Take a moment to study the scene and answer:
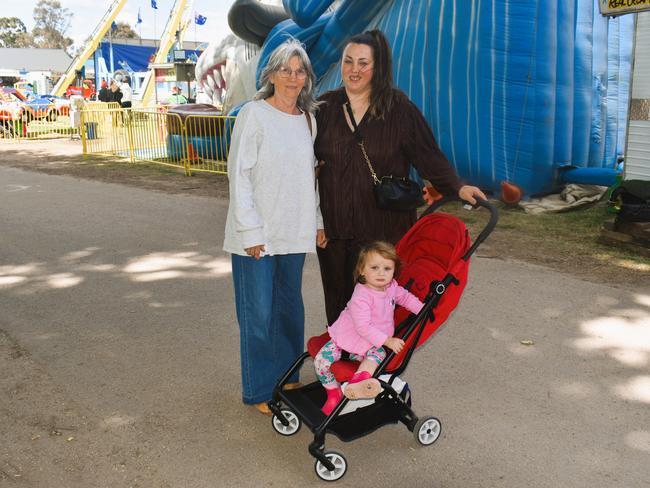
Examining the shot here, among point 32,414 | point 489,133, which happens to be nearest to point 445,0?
point 489,133

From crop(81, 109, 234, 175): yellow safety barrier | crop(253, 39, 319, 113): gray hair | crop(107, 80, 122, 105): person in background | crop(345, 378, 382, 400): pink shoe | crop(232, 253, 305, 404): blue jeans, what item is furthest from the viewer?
crop(107, 80, 122, 105): person in background

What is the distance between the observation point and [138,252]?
6.80m

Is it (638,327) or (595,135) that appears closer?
(638,327)

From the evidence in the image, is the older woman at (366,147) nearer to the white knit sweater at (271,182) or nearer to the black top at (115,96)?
the white knit sweater at (271,182)

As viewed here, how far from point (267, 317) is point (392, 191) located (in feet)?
2.78

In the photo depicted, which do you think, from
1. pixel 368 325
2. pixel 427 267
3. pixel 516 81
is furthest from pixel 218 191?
pixel 368 325

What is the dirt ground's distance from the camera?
6.13m

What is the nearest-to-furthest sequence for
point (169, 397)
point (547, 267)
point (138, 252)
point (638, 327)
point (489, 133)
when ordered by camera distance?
point (169, 397) → point (638, 327) → point (547, 267) → point (138, 252) → point (489, 133)

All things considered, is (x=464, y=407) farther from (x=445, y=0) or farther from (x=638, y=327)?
(x=445, y=0)

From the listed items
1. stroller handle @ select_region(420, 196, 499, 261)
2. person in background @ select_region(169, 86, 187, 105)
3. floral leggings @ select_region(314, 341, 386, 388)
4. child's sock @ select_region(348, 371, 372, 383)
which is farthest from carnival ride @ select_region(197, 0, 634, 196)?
person in background @ select_region(169, 86, 187, 105)

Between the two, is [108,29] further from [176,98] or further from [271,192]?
[271,192]

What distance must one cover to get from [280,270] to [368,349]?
26.0 inches

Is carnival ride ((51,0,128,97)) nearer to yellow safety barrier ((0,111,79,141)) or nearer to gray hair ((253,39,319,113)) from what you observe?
yellow safety barrier ((0,111,79,141))

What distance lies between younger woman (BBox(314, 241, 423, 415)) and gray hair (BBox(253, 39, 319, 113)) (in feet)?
2.51
